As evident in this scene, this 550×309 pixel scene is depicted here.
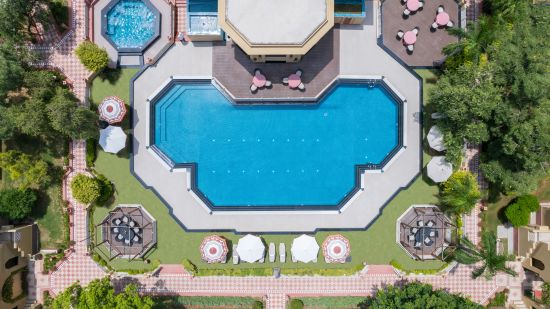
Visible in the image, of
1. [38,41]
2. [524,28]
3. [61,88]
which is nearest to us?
[524,28]

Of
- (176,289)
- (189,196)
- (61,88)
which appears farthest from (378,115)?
(61,88)

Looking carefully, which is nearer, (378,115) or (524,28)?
(524,28)

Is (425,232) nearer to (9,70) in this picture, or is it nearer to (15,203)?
(15,203)

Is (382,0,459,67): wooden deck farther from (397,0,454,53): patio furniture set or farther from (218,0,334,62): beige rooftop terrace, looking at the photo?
(218,0,334,62): beige rooftop terrace

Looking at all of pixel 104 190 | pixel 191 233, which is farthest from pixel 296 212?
pixel 104 190

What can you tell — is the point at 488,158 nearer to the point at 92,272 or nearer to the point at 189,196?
the point at 189,196

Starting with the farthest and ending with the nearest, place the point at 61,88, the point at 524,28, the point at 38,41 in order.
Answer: the point at 38,41 < the point at 61,88 < the point at 524,28

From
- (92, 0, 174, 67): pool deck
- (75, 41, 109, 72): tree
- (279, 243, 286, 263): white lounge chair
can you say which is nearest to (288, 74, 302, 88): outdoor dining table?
(92, 0, 174, 67): pool deck
